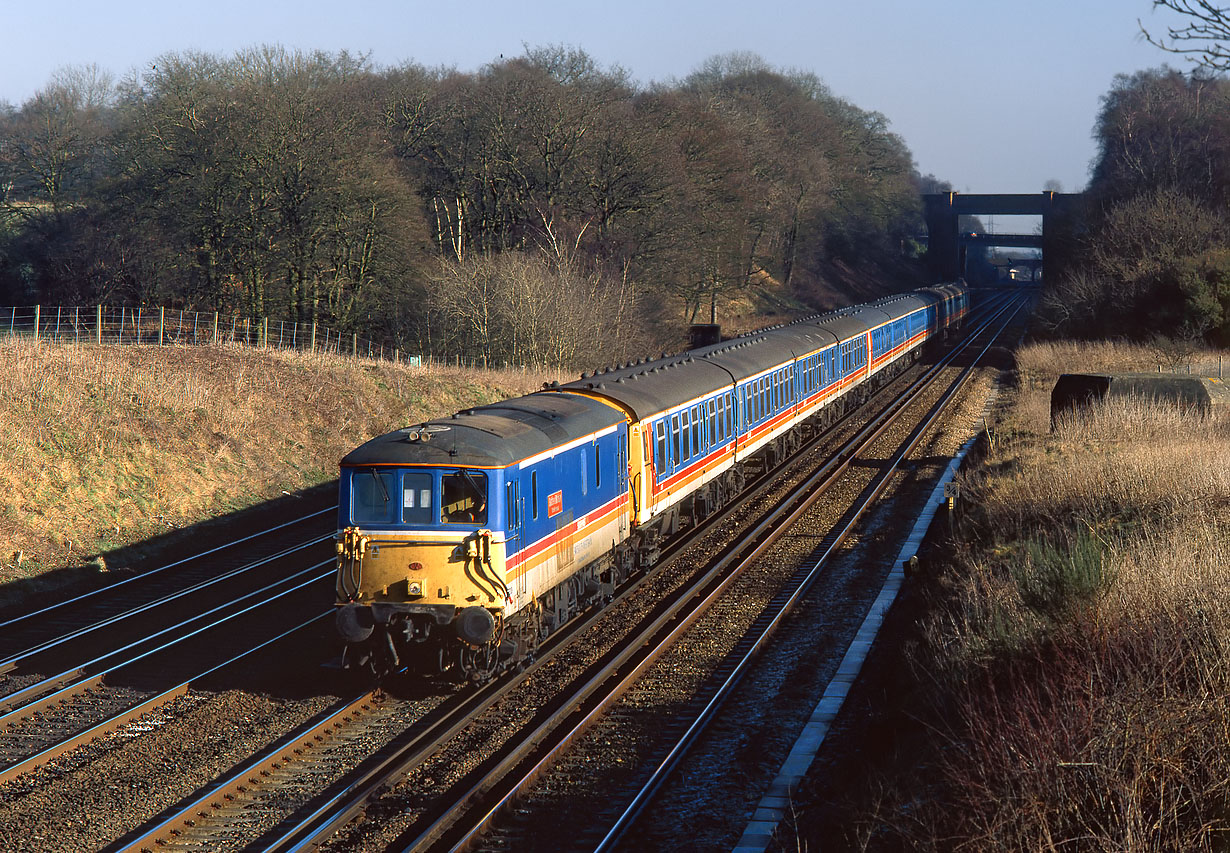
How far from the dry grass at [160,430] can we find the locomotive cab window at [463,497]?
9.56 meters

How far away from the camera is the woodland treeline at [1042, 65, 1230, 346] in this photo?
45.0 meters

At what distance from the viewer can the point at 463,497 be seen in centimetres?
1234

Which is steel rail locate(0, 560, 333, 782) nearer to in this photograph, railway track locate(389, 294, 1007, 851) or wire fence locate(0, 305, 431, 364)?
railway track locate(389, 294, 1007, 851)

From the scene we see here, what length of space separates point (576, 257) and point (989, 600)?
3701 centimetres

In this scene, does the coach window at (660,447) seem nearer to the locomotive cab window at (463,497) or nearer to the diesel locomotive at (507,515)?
the diesel locomotive at (507,515)

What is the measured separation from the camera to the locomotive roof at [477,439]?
12359mm

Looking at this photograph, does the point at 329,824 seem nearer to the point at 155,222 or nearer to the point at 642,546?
the point at 642,546

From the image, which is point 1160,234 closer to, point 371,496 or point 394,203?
point 394,203

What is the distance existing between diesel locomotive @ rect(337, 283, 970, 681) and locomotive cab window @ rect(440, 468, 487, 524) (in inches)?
0.5

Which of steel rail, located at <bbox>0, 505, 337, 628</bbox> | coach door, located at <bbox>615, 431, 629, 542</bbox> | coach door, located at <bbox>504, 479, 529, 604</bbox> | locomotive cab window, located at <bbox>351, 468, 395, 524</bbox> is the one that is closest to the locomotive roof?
locomotive cab window, located at <bbox>351, 468, 395, 524</bbox>

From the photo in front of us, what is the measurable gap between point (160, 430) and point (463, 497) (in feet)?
49.5

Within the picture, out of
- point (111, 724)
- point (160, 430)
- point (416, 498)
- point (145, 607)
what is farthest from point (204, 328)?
point (111, 724)

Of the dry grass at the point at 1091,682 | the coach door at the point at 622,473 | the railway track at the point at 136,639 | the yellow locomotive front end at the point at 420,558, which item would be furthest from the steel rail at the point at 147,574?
the dry grass at the point at 1091,682

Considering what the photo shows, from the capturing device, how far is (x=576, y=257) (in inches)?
1848
